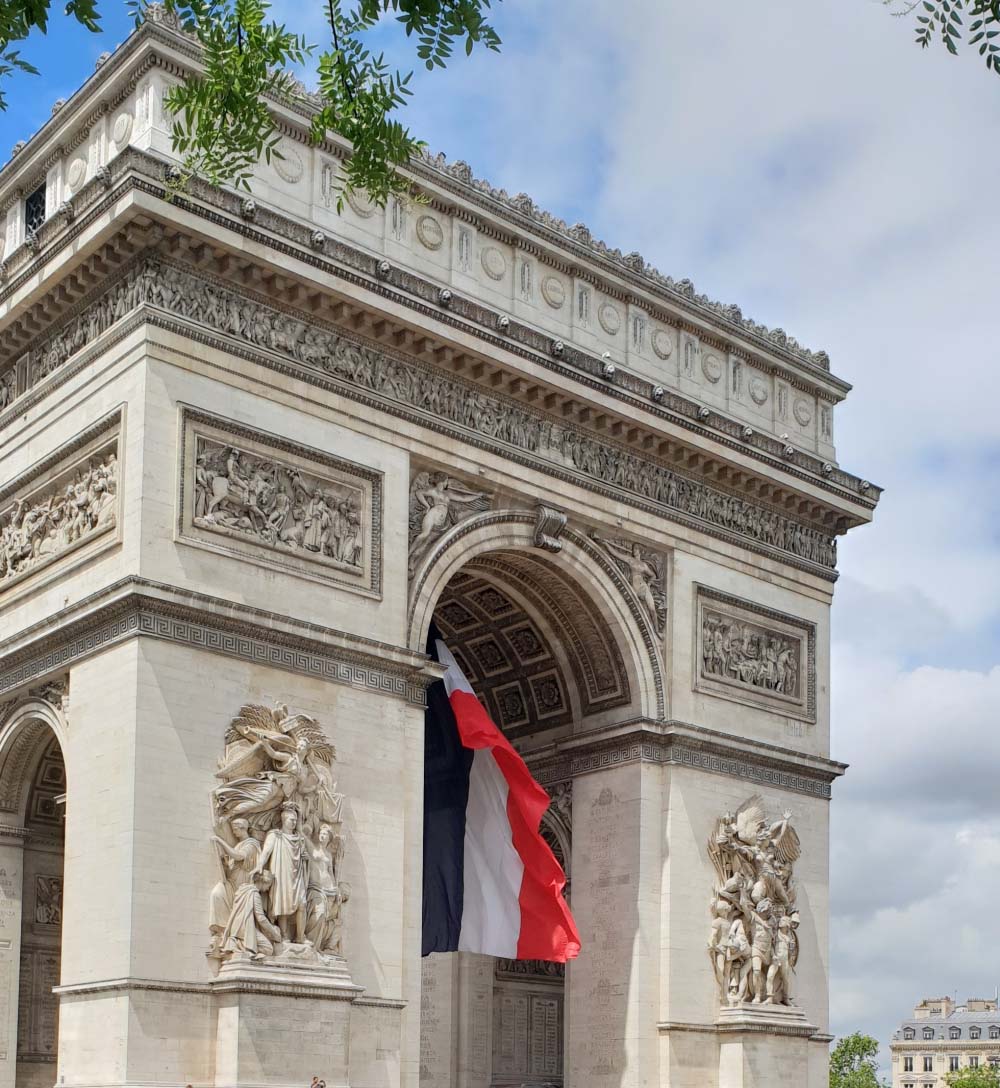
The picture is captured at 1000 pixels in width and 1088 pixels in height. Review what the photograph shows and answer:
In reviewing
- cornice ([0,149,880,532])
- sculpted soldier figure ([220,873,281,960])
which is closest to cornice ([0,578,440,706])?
sculpted soldier figure ([220,873,281,960])

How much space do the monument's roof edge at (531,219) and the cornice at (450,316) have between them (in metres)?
1.79

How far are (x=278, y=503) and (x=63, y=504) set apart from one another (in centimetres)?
287

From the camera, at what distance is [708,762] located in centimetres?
3050

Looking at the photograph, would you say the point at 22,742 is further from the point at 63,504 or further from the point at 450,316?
the point at 450,316

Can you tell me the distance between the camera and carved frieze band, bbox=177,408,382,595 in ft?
80.1

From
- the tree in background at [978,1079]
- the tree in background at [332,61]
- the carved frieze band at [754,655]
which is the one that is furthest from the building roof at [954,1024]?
the tree in background at [332,61]

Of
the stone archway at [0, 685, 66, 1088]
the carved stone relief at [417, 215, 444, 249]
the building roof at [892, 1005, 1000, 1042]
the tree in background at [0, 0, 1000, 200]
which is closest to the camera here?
the tree in background at [0, 0, 1000, 200]

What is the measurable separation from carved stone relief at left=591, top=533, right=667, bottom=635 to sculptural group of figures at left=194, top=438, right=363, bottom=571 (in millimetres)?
5359

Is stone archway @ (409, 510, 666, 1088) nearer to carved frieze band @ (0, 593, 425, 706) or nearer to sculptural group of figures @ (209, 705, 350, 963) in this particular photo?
carved frieze band @ (0, 593, 425, 706)

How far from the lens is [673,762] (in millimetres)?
29922

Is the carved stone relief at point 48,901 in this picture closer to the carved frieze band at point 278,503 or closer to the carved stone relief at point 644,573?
the carved frieze band at point 278,503

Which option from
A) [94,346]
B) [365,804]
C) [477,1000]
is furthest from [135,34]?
[477,1000]

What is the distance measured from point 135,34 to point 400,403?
613cm

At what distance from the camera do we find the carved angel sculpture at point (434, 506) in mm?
27203
